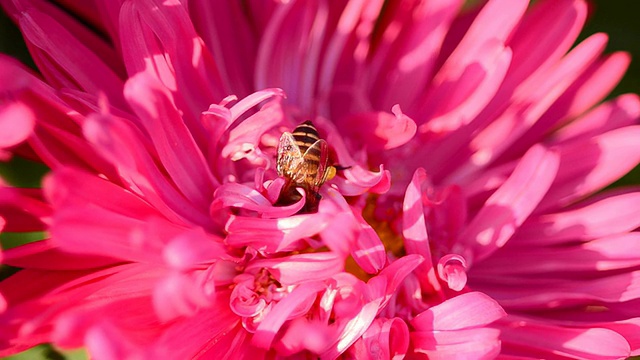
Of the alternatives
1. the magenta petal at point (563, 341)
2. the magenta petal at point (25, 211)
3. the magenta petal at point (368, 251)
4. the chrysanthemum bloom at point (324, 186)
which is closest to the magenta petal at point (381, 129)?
the chrysanthemum bloom at point (324, 186)

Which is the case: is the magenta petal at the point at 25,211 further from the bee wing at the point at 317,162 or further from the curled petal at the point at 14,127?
the bee wing at the point at 317,162

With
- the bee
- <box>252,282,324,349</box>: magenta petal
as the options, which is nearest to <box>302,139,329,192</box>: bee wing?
the bee

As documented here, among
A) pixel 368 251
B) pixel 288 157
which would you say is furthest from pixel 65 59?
pixel 368 251

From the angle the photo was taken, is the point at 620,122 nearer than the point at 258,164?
No

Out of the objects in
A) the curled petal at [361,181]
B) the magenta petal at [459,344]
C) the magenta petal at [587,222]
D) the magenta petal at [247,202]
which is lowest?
the magenta petal at [459,344]

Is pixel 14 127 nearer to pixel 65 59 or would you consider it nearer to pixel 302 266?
pixel 65 59

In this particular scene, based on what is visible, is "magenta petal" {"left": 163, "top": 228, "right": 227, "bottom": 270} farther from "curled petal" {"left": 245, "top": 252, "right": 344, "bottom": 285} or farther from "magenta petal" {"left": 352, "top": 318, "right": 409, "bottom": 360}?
"magenta petal" {"left": 352, "top": 318, "right": 409, "bottom": 360}

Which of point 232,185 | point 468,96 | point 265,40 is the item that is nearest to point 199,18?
point 265,40

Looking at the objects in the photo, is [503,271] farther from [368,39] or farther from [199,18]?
[199,18]
